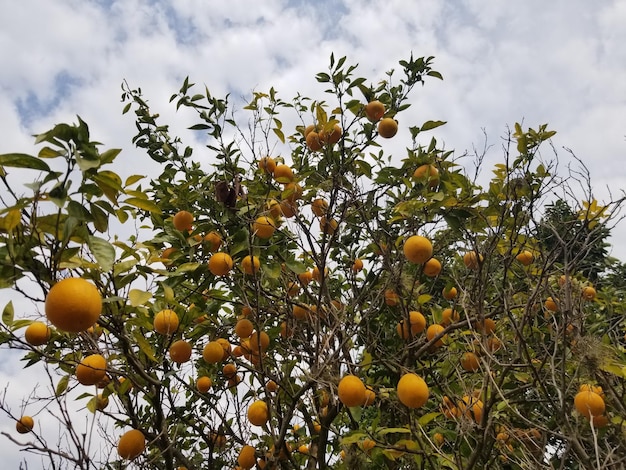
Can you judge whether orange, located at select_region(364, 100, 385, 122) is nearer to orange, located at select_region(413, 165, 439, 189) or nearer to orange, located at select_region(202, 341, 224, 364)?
orange, located at select_region(413, 165, 439, 189)

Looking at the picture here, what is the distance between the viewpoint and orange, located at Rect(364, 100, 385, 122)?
10.3 feet

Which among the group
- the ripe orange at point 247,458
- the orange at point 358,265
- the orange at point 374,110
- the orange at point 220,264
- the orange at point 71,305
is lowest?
the ripe orange at point 247,458

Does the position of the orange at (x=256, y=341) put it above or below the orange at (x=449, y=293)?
below

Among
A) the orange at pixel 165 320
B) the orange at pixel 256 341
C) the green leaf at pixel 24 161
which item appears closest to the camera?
the green leaf at pixel 24 161

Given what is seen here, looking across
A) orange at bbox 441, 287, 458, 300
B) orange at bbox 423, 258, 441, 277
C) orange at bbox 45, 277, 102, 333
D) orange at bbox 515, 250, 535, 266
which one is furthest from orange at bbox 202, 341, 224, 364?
orange at bbox 515, 250, 535, 266

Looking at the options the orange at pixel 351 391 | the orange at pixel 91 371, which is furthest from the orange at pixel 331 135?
the orange at pixel 91 371

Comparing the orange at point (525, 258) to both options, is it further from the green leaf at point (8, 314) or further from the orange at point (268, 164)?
the green leaf at point (8, 314)

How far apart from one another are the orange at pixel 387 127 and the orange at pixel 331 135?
0.28 m

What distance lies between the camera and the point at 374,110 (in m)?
3.15

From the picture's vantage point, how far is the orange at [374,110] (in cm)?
315

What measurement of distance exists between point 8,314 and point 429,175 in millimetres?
2157

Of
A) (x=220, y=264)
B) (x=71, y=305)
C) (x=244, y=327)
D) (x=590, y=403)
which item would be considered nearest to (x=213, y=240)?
(x=220, y=264)

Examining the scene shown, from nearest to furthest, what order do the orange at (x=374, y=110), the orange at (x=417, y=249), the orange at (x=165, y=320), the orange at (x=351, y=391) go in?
1. the orange at (x=351, y=391)
2. the orange at (x=165, y=320)
3. the orange at (x=417, y=249)
4. the orange at (x=374, y=110)

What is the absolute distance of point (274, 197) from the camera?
2.74 meters
